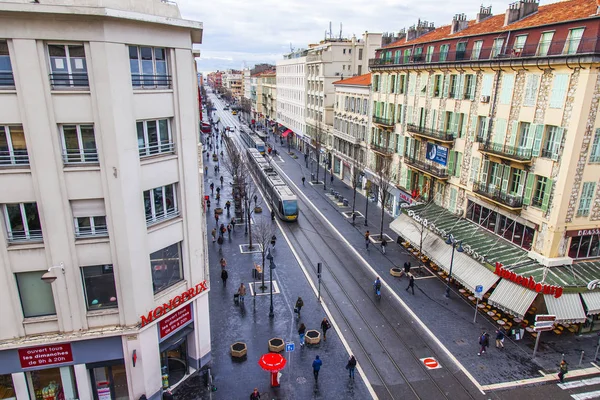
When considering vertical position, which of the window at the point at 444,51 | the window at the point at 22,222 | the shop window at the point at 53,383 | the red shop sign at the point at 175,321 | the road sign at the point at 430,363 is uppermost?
the window at the point at 444,51

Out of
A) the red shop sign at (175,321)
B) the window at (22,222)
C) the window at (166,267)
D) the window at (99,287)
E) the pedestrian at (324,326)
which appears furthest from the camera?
the pedestrian at (324,326)

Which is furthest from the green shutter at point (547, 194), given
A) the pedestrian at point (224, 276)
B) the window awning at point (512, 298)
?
the pedestrian at point (224, 276)

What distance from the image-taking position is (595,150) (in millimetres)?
23234

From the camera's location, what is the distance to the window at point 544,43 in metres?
24.4

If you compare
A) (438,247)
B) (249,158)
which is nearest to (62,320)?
(438,247)

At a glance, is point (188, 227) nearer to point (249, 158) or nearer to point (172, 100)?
point (172, 100)

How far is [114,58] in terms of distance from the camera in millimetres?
14516

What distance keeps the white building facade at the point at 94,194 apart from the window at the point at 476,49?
22.4 meters

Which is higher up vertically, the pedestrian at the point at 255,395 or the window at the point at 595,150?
the window at the point at 595,150

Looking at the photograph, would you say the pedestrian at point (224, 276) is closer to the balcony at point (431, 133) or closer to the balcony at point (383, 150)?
the balcony at point (431, 133)

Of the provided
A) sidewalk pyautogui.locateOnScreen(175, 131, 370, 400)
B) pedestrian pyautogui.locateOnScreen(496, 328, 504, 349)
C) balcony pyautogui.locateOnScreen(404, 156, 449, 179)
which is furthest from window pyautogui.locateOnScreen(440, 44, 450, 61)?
pedestrian pyautogui.locateOnScreen(496, 328, 504, 349)

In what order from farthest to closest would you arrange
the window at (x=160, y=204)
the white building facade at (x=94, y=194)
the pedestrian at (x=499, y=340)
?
the pedestrian at (x=499, y=340) < the window at (x=160, y=204) < the white building facade at (x=94, y=194)

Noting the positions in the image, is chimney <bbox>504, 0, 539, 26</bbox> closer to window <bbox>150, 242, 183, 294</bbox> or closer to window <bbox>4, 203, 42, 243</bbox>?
window <bbox>150, 242, 183, 294</bbox>

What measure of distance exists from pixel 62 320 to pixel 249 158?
53.3 meters
